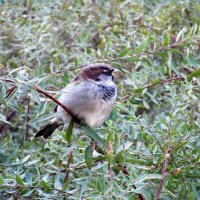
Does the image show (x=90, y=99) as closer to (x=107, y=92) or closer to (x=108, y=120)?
(x=107, y=92)

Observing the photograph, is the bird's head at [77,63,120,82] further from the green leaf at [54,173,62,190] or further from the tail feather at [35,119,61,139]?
the green leaf at [54,173,62,190]

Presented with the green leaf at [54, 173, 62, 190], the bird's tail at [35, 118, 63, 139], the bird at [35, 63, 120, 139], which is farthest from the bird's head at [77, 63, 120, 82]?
the green leaf at [54, 173, 62, 190]

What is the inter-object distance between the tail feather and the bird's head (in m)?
0.30

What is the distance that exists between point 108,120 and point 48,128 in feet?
1.09

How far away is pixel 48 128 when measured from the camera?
2.76m

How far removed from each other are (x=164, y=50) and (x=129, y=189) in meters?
1.04

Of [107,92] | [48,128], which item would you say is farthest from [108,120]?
[48,128]

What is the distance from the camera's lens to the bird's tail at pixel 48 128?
2740mm

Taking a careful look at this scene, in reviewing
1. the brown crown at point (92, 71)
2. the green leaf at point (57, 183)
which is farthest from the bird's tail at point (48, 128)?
the green leaf at point (57, 183)

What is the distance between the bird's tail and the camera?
8.99 ft

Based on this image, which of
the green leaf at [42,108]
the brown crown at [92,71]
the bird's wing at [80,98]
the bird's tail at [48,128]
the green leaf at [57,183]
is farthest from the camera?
the bird's tail at [48,128]

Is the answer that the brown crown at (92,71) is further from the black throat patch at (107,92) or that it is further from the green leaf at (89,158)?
the green leaf at (89,158)

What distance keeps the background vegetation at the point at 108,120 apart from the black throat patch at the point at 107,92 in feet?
0.17

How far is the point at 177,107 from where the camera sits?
95.4 inches
